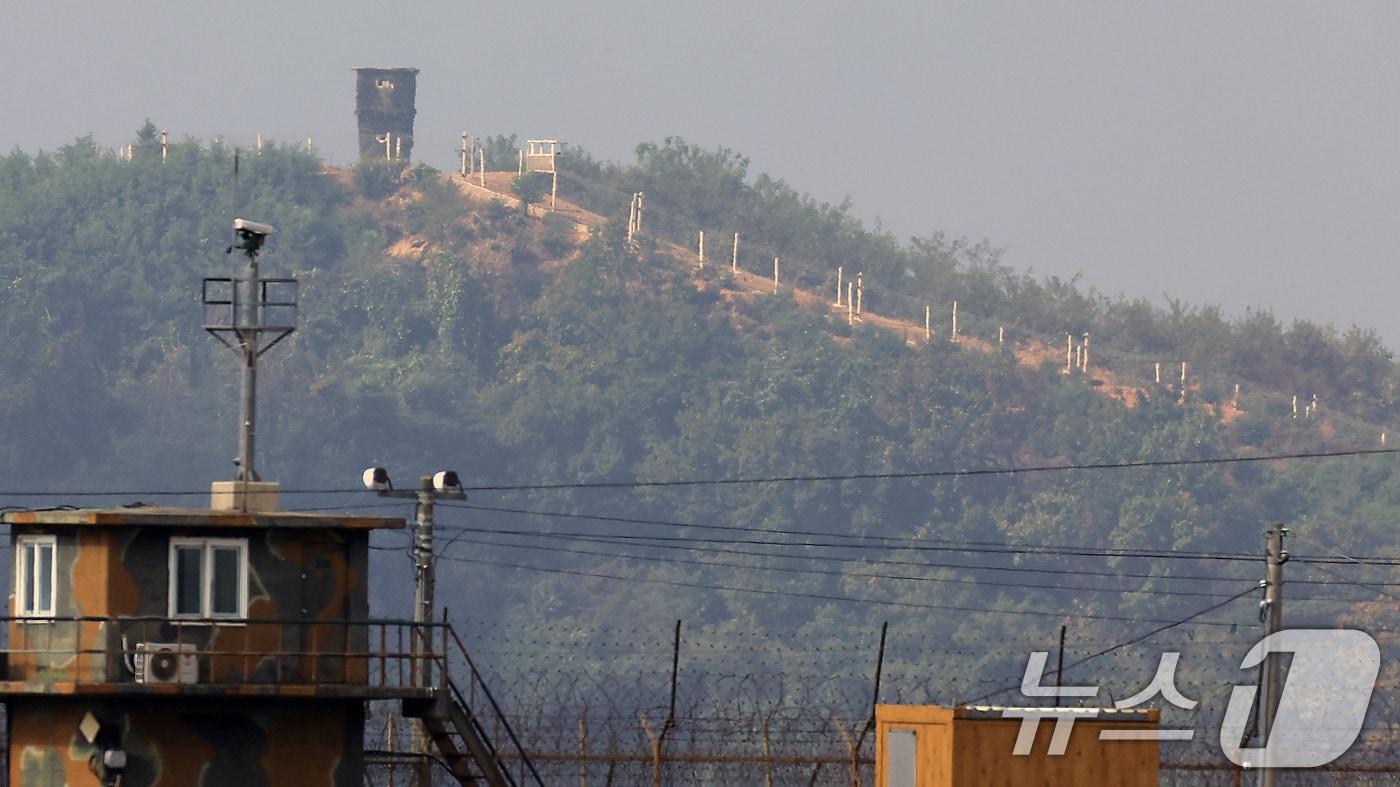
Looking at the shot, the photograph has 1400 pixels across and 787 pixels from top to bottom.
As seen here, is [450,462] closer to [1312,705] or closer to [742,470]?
[742,470]

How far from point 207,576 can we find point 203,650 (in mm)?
873

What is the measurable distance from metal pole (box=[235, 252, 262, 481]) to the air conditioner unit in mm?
2772

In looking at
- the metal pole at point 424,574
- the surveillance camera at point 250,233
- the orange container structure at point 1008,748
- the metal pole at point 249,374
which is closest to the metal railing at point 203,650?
the metal pole at point 424,574

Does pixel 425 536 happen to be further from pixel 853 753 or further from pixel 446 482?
pixel 853 753

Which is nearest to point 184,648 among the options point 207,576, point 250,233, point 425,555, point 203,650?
point 203,650

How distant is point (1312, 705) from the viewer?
118 meters

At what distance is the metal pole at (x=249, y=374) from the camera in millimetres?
35031

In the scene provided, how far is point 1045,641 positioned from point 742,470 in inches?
1535

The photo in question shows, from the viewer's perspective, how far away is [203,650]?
108 ft

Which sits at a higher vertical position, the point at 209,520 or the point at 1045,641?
the point at 209,520

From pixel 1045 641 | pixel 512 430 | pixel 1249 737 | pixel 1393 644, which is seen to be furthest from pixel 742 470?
pixel 1249 737

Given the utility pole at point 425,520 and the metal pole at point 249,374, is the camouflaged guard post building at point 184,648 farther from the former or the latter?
the utility pole at point 425,520

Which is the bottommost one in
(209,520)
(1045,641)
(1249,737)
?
(1045,641)

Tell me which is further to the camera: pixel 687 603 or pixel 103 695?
pixel 687 603
